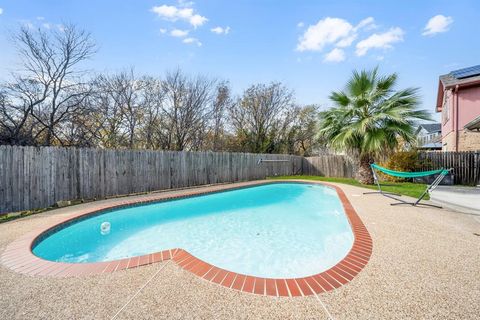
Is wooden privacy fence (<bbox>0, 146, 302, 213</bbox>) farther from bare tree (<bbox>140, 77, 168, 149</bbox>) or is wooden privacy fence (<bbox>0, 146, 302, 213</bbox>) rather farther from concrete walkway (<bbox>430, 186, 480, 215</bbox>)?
concrete walkway (<bbox>430, 186, 480, 215</bbox>)

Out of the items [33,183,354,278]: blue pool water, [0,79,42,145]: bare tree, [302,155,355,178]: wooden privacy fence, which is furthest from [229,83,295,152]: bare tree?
[0,79,42,145]: bare tree

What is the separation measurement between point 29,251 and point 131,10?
340 inches

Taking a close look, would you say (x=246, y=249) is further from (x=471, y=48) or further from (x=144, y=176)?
(x=471, y=48)

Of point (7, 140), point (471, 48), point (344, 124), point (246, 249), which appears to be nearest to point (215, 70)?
point (344, 124)

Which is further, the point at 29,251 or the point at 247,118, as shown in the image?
the point at 247,118

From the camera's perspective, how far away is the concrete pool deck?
169 cm

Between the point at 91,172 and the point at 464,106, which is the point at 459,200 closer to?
the point at 464,106

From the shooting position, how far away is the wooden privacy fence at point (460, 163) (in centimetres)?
924

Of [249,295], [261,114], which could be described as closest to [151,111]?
[261,114]

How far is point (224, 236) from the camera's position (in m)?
4.36

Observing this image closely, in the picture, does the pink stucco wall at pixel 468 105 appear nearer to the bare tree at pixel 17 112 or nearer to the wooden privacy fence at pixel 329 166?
the wooden privacy fence at pixel 329 166

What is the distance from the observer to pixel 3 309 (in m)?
1.76

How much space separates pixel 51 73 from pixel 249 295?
11076 mm

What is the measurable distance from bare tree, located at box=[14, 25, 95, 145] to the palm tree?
35.2 feet
